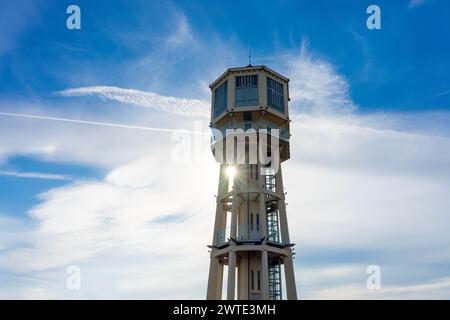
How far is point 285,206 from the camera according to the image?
4397 centimetres

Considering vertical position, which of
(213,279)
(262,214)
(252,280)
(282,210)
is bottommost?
(252,280)

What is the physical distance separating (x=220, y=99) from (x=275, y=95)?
20.2 ft

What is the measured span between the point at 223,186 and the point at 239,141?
5.09 meters

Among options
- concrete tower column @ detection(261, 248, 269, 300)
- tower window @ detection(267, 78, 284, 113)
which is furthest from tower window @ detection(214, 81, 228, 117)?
concrete tower column @ detection(261, 248, 269, 300)

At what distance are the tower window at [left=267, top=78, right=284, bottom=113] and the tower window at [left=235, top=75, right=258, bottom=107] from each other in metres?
1.53

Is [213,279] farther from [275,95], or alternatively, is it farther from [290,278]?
[275,95]

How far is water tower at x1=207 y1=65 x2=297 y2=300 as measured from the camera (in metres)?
41.7

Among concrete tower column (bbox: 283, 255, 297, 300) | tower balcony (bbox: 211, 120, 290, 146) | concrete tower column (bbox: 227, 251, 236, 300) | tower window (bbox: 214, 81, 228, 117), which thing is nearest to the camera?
concrete tower column (bbox: 227, 251, 236, 300)

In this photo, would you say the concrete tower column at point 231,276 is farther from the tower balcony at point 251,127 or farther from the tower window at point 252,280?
the tower balcony at point 251,127

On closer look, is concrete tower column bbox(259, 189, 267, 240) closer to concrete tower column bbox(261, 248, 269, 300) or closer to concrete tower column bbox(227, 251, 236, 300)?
concrete tower column bbox(261, 248, 269, 300)

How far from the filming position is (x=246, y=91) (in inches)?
1818

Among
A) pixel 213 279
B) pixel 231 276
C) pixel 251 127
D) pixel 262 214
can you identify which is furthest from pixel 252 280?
pixel 251 127

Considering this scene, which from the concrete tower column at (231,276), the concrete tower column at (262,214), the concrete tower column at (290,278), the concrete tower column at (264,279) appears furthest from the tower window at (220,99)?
the concrete tower column at (290,278)
